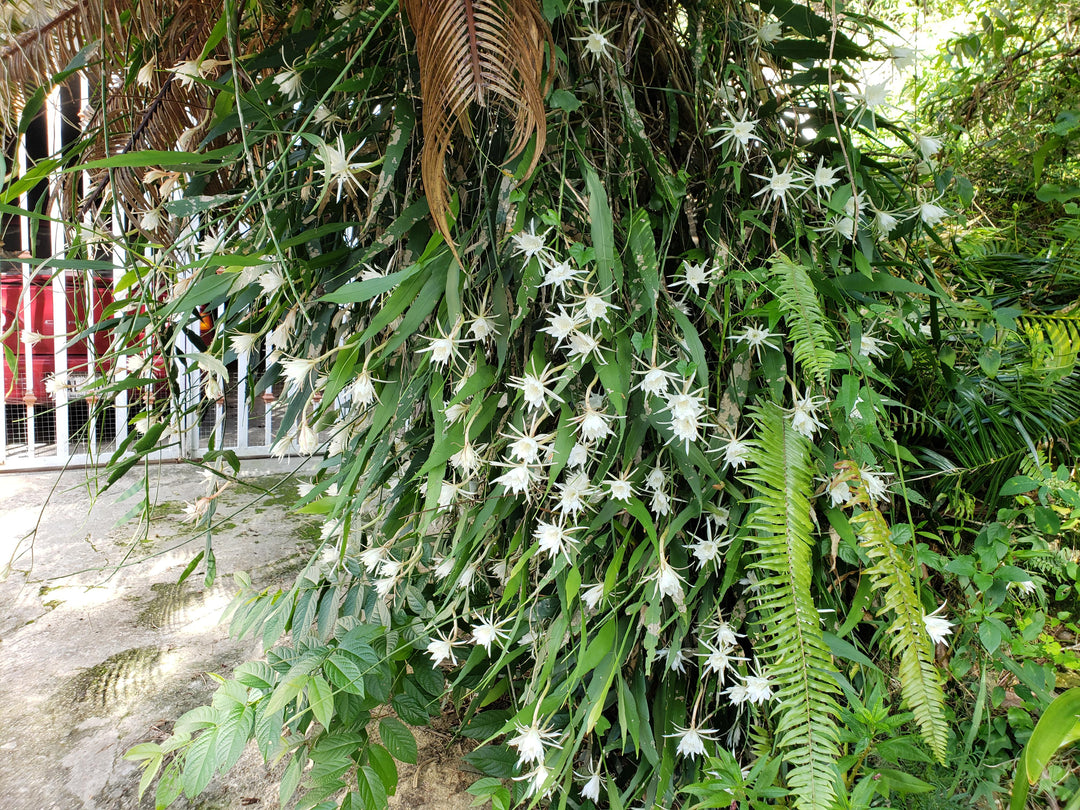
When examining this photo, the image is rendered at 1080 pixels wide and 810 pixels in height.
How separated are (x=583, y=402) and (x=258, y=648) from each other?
1137 mm

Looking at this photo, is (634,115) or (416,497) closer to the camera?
(634,115)

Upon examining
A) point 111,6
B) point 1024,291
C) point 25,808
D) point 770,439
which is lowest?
point 25,808

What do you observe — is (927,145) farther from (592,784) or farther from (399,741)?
(399,741)

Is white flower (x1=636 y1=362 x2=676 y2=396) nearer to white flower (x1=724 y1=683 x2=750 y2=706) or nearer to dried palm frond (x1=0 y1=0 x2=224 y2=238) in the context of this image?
white flower (x1=724 y1=683 x2=750 y2=706)

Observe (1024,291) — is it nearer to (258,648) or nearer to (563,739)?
(563,739)

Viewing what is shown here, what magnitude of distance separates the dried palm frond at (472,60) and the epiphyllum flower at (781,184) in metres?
0.32

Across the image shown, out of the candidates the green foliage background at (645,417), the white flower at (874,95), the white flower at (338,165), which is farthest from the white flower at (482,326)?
the white flower at (874,95)

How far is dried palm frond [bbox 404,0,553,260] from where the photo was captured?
619mm

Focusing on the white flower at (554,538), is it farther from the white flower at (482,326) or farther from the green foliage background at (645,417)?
the white flower at (482,326)

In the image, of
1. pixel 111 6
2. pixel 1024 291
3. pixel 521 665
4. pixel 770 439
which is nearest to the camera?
pixel 770 439

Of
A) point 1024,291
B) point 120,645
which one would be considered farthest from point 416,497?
point 1024,291

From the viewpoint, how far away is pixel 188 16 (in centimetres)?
96

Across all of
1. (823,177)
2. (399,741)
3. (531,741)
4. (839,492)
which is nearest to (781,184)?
(823,177)

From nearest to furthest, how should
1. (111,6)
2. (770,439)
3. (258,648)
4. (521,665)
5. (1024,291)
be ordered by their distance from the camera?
(770,439) < (111,6) < (521,665) < (1024,291) < (258,648)
